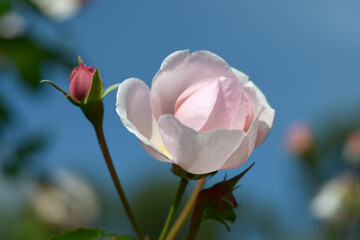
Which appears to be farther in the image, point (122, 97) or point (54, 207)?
point (54, 207)

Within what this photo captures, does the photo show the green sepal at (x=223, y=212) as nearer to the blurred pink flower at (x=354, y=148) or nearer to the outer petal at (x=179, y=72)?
the outer petal at (x=179, y=72)

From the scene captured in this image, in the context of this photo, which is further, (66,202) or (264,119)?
(66,202)

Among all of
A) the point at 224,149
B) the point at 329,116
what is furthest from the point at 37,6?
the point at 329,116

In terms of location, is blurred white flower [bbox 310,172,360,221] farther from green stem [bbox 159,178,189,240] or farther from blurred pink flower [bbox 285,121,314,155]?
green stem [bbox 159,178,189,240]

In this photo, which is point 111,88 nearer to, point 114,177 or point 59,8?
point 114,177

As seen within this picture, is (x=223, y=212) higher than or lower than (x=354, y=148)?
higher

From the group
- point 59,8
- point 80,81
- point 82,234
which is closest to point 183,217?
point 82,234

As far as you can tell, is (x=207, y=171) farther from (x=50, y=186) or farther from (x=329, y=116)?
(x=329, y=116)
